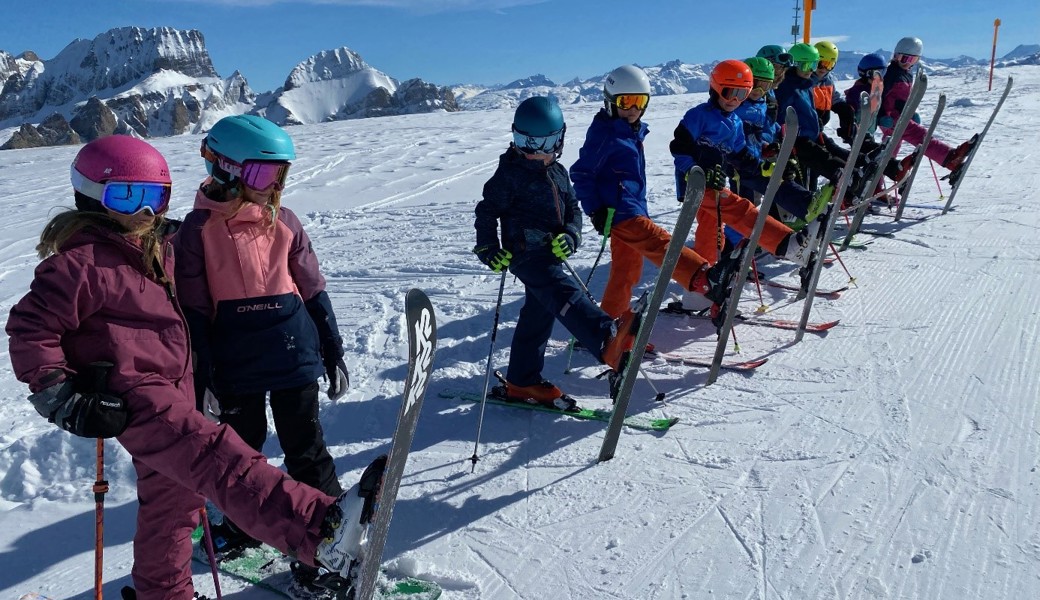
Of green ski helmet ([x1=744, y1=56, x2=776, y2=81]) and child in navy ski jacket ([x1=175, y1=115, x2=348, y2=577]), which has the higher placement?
green ski helmet ([x1=744, y1=56, x2=776, y2=81])

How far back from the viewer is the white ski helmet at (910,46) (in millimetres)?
8586

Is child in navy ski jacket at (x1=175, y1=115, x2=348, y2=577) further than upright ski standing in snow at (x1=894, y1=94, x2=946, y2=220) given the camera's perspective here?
No

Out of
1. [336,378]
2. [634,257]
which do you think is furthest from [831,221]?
[336,378]

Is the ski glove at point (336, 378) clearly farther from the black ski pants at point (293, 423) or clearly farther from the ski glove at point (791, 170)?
the ski glove at point (791, 170)

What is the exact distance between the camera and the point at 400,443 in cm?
204

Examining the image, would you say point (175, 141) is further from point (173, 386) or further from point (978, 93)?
point (978, 93)

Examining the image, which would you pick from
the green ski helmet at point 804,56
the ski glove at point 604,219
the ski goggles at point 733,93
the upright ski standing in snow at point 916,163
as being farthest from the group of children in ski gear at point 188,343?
the upright ski standing in snow at point 916,163

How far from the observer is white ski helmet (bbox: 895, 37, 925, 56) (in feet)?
28.2

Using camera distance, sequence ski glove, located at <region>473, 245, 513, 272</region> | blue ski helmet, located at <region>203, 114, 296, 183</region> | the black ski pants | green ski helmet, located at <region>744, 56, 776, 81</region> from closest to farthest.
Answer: blue ski helmet, located at <region>203, 114, 296, 183</region> → the black ski pants → ski glove, located at <region>473, 245, 513, 272</region> → green ski helmet, located at <region>744, 56, 776, 81</region>

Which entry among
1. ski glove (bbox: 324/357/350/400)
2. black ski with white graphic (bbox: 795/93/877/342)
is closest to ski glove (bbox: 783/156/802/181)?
black ski with white graphic (bbox: 795/93/877/342)

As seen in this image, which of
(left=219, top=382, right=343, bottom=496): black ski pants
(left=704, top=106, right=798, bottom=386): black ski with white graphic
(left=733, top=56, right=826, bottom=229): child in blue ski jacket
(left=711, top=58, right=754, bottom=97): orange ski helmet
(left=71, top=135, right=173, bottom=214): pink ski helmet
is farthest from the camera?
(left=733, top=56, right=826, bottom=229): child in blue ski jacket

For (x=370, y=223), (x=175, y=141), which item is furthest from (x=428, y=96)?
(x=370, y=223)

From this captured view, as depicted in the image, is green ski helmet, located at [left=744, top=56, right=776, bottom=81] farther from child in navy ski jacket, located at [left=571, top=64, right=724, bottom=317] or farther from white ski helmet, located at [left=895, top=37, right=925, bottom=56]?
white ski helmet, located at [left=895, top=37, right=925, bottom=56]

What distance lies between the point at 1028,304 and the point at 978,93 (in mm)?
20724
